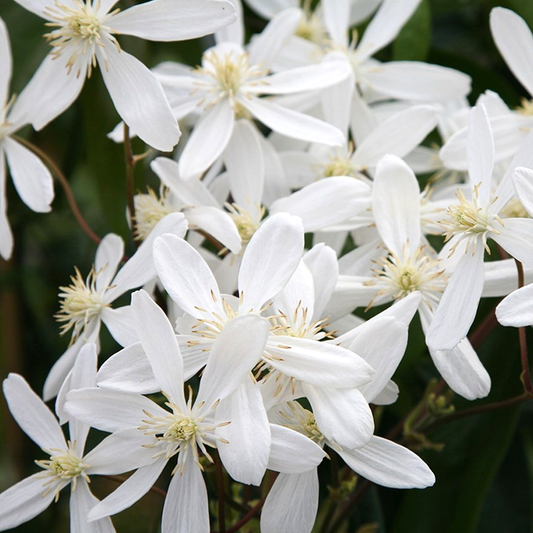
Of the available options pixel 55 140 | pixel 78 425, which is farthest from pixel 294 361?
pixel 55 140

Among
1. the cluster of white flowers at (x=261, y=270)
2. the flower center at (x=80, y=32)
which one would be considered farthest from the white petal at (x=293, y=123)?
the flower center at (x=80, y=32)

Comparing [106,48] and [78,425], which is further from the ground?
[106,48]

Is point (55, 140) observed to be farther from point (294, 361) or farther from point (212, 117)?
point (294, 361)

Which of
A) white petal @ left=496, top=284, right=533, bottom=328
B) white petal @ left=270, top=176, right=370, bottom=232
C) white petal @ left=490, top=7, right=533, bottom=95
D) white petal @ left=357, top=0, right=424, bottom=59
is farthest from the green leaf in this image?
white petal @ left=496, top=284, right=533, bottom=328

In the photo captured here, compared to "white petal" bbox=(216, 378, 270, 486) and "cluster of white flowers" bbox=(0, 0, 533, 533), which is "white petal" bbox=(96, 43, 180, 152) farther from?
"white petal" bbox=(216, 378, 270, 486)

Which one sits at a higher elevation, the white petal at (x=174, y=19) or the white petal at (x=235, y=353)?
the white petal at (x=174, y=19)

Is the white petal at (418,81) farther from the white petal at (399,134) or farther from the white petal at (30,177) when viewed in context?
the white petal at (30,177)

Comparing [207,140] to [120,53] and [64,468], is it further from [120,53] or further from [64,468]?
[64,468]
